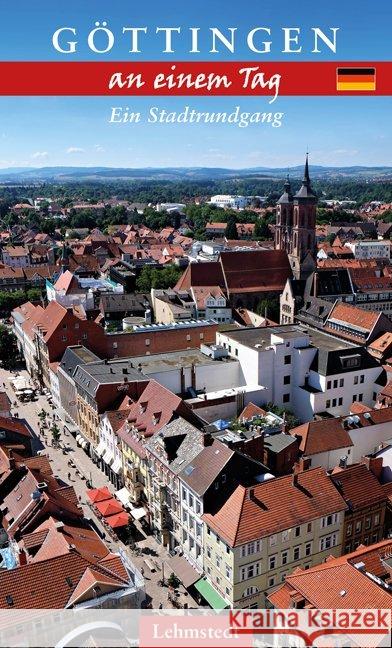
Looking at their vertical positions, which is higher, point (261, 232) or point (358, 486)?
point (261, 232)

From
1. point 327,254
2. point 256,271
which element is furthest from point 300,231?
point 327,254

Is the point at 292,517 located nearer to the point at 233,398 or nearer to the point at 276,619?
the point at 276,619

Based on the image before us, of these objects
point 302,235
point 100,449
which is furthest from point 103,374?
point 302,235

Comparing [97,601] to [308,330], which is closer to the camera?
[97,601]

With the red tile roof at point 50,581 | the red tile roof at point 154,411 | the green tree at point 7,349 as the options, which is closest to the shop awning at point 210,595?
the red tile roof at point 50,581

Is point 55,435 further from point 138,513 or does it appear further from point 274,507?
point 274,507

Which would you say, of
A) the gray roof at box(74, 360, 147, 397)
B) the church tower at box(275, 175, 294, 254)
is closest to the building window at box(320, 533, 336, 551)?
the gray roof at box(74, 360, 147, 397)
